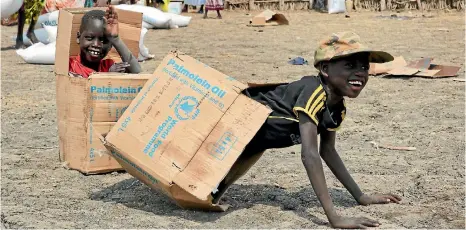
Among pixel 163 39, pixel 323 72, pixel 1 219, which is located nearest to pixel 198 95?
pixel 323 72

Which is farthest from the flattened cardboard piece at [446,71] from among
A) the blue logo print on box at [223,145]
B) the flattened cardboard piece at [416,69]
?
the blue logo print on box at [223,145]

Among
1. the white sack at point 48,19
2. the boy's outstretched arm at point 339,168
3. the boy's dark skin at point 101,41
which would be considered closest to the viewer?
the boy's outstretched arm at point 339,168

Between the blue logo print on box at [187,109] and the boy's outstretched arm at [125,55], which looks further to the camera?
the boy's outstretched arm at [125,55]

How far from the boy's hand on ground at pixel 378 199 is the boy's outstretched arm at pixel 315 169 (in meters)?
0.44

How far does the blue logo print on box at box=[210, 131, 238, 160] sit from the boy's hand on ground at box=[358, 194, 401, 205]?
852 mm

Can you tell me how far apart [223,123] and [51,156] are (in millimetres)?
1967

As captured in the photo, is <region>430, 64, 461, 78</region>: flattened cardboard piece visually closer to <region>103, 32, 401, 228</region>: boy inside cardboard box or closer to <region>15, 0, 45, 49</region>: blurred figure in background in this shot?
<region>103, 32, 401, 228</region>: boy inside cardboard box

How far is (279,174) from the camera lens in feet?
15.2

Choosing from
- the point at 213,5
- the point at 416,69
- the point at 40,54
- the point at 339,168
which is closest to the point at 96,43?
the point at 339,168

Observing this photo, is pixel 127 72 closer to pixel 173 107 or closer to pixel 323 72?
pixel 173 107

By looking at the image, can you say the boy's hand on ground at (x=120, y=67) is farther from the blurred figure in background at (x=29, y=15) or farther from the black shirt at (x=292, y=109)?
the blurred figure in background at (x=29, y=15)

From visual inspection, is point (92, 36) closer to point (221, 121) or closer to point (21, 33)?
point (221, 121)

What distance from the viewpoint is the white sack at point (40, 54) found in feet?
30.6

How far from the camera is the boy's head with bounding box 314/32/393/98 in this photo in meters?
3.52
